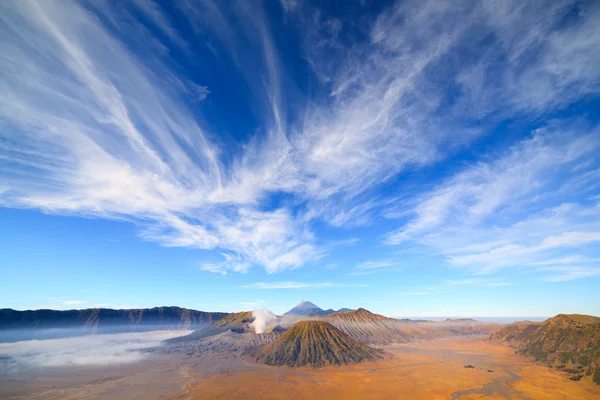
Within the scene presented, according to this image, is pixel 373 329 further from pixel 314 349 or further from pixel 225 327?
pixel 225 327

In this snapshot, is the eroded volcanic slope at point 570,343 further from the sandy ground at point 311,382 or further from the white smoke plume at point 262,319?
the white smoke plume at point 262,319

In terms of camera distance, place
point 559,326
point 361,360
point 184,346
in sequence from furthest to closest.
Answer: point 184,346
point 559,326
point 361,360

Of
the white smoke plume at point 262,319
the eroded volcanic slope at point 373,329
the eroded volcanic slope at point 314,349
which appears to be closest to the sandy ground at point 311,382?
the eroded volcanic slope at point 314,349

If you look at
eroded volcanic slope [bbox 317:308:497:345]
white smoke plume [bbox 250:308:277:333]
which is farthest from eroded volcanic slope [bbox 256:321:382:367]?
white smoke plume [bbox 250:308:277:333]

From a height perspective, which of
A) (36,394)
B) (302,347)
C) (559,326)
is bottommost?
(36,394)

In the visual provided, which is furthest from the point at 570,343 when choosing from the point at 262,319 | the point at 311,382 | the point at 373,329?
the point at 262,319

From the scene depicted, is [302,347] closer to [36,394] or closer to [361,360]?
[361,360]

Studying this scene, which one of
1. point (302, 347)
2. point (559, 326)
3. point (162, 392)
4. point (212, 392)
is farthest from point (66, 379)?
point (559, 326)
